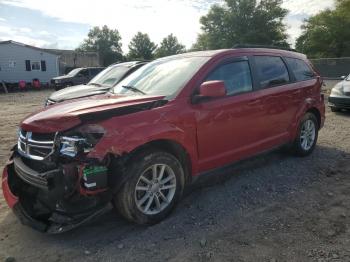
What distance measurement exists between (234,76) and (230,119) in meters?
0.62

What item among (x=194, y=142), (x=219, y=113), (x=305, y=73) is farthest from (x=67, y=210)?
(x=305, y=73)

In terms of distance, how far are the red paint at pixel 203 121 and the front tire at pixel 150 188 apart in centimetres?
20

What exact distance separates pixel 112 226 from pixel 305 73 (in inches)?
167

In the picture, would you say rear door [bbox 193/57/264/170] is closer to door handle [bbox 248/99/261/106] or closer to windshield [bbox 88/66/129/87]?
door handle [bbox 248/99/261/106]

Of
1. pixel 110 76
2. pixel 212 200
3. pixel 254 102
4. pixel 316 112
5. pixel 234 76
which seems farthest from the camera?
pixel 110 76

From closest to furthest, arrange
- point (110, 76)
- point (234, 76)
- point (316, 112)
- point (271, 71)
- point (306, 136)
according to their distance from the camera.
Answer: point (234, 76)
point (271, 71)
point (306, 136)
point (316, 112)
point (110, 76)

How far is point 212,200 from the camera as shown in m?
4.63

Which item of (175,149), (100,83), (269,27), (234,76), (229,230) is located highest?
(269,27)

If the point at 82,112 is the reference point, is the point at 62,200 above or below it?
below

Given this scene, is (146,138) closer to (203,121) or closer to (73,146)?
(73,146)

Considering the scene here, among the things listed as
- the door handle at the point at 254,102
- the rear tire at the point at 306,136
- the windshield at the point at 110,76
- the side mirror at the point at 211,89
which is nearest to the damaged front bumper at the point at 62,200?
the side mirror at the point at 211,89

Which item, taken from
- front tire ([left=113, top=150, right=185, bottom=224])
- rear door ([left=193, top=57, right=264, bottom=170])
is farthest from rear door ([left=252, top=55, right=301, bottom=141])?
front tire ([left=113, top=150, right=185, bottom=224])

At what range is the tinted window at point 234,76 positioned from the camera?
4676 mm

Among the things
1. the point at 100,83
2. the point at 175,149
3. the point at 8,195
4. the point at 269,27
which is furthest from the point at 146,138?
the point at 269,27
